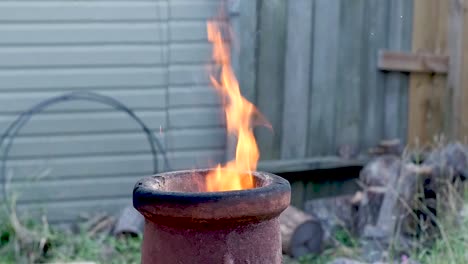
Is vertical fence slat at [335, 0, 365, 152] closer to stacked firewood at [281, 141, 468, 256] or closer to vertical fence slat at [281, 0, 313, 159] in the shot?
vertical fence slat at [281, 0, 313, 159]

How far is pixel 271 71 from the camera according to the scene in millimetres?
5555

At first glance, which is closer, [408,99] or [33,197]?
[33,197]

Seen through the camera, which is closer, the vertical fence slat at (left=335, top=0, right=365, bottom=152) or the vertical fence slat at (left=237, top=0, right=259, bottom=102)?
the vertical fence slat at (left=237, top=0, right=259, bottom=102)

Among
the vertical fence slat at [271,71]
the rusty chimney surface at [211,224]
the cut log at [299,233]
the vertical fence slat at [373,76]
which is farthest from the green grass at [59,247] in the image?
the rusty chimney surface at [211,224]

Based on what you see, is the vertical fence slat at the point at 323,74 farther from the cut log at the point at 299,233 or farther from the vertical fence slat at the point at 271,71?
the cut log at the point at 299,233

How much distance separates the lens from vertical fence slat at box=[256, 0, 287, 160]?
549cm

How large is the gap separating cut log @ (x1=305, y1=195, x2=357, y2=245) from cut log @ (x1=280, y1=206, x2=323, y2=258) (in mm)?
223

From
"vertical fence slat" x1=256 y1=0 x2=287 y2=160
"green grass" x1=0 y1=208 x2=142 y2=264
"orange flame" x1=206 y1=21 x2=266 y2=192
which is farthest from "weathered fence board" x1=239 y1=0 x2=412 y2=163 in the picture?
"orange flame" x1=206 y1=21 x2=266 y2=192

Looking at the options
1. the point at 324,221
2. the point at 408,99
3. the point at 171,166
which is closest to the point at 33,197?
the point at 171,166

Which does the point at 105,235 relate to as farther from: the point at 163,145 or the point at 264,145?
the point at 264,145

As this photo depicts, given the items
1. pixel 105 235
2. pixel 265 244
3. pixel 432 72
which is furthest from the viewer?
pixel 432 72

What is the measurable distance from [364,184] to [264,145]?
659 mm

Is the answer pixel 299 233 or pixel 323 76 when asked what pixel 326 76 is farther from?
pixel 299 233

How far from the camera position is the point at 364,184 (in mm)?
5660
